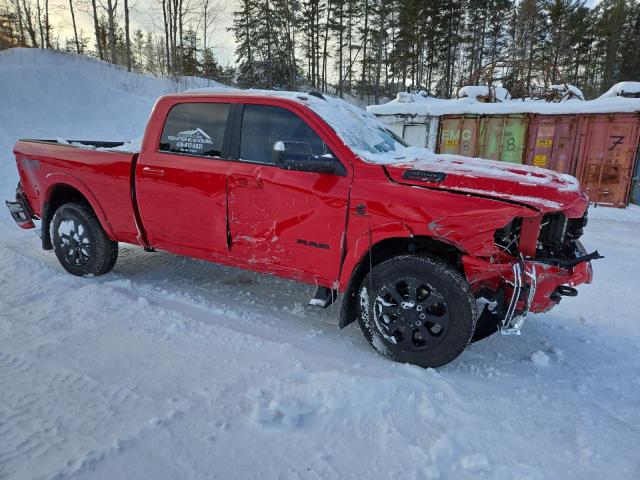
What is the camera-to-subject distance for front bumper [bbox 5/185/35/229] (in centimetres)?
481

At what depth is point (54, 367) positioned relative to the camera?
8.79ft

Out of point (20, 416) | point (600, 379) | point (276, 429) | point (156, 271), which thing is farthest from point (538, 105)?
point (20, 416)

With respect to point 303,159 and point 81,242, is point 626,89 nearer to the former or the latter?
point 303,159

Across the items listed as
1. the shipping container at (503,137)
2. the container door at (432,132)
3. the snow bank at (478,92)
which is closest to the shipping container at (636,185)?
the shipping container at (503,137)

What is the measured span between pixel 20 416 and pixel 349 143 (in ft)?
8.74

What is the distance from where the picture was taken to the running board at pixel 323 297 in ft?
10.4

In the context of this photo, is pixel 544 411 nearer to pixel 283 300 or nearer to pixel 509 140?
pixel 283 300

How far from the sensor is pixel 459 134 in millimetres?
11648

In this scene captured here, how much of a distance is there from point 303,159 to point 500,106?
32.1 feet

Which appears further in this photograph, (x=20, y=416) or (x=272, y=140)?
(x=272, y=140)

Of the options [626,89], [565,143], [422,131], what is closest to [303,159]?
[565,143]

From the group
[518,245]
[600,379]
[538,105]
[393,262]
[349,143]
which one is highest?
[538,105]

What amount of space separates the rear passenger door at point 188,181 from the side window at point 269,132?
202 millimetres

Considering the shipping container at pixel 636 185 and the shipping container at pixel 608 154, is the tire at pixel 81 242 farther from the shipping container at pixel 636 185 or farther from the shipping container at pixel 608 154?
the shipping container at pixel 636 185
